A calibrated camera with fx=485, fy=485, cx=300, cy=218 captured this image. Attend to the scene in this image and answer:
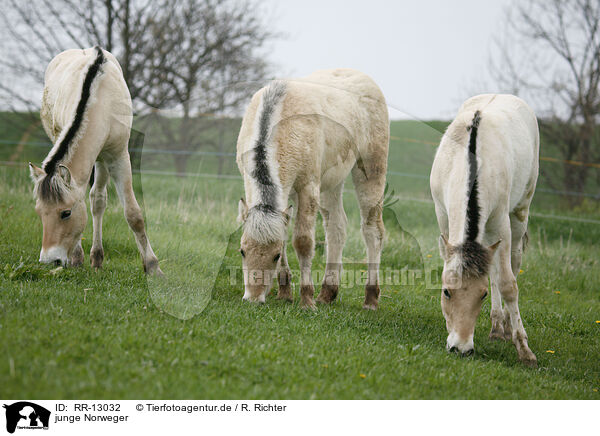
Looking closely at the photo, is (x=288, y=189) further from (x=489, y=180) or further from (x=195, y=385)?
(x=195, y=385)

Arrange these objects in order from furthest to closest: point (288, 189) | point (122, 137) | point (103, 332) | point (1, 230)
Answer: point (1, 230) → point (122, 137) → point (288, 189) → point (103, 332)

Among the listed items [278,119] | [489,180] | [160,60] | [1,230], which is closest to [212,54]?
[160,60]

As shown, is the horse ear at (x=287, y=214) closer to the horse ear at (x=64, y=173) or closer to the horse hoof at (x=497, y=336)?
the horse ear at (x=64, y=173)

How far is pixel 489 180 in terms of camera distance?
448 cm

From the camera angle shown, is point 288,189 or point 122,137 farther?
point 122,137

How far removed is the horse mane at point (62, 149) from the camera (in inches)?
194

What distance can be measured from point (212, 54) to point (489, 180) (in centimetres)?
1214

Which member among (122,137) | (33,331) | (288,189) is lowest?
(33,331)

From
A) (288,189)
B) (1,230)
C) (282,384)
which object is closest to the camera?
(282,384)

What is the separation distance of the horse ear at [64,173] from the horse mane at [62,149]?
0.04 metres

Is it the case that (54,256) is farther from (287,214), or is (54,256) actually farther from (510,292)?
(510,292)

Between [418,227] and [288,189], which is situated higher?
[288,189]
